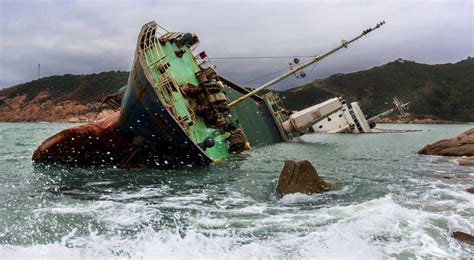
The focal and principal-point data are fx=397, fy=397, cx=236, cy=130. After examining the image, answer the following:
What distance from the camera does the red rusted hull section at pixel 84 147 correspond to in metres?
15.6

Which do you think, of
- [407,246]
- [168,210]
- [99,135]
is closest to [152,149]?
[99,135]

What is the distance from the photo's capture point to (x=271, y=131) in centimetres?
2878

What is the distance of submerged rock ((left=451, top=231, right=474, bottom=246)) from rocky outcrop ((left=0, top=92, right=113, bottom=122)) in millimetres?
95971

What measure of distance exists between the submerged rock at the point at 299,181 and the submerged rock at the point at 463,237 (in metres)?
3.88

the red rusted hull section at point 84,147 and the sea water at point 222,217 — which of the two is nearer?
the sea water at point 222,217

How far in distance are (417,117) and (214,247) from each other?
4476 inches

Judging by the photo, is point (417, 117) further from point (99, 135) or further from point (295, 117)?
point (99, 135)

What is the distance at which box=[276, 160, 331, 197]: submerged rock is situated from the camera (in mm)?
9977

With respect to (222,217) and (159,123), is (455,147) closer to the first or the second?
(159,123)

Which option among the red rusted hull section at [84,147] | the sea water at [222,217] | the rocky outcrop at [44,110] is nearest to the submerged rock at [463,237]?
the sea water at [222,217]

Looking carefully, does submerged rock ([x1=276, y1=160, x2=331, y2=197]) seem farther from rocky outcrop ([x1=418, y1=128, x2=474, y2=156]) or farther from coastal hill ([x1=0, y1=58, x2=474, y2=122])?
coastal hill ([x1=0, y1=58, x2=474, y2=122])

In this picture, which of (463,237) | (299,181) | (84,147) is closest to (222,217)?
(299,181)

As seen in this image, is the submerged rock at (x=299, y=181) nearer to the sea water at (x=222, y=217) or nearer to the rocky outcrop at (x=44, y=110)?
the sea water at (x=222, y=217)

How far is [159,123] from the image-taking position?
1358 cm
